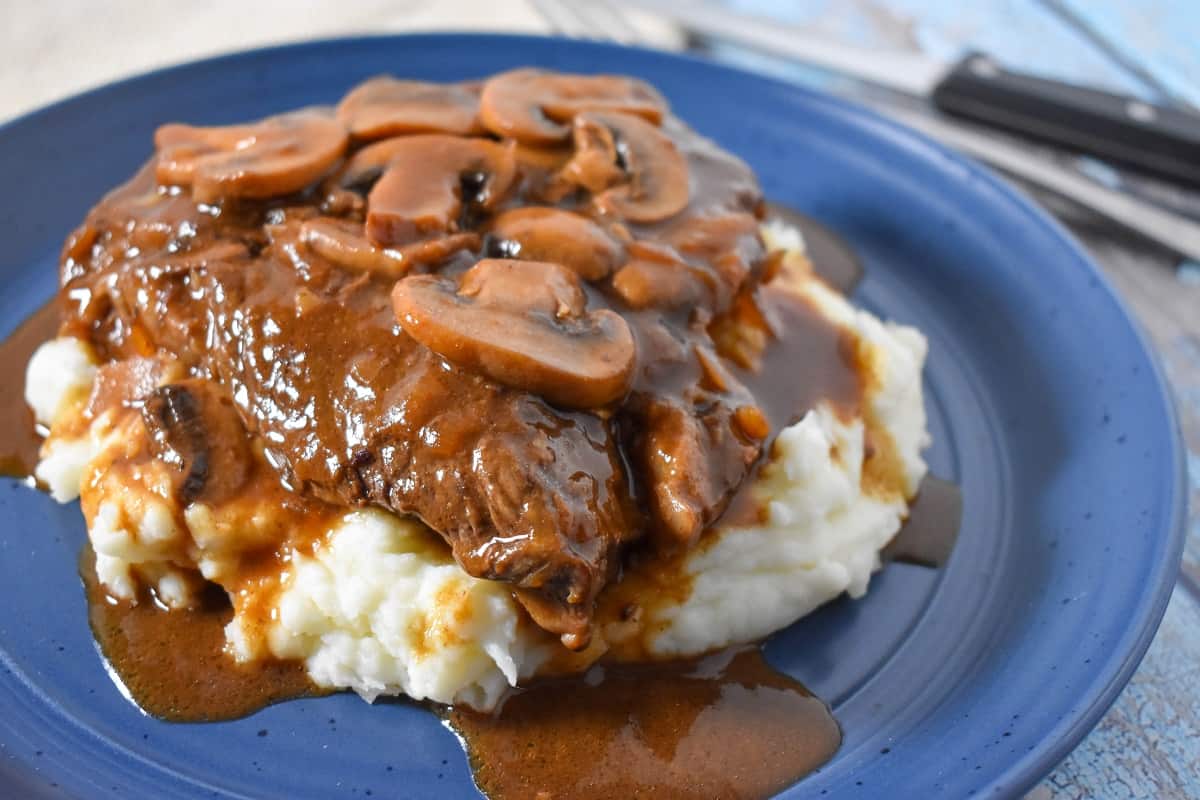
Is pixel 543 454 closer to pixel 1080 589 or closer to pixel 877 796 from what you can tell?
pixel 877 796

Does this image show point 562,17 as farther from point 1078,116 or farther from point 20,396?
point 20,396

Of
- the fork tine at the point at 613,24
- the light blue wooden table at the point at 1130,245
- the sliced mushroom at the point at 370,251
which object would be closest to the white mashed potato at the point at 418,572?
the sliced mushroom at the point at 370,251

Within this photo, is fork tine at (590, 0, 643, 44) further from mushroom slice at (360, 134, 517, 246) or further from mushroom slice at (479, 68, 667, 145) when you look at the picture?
mushroom slice at (360, 134, 517, 246)

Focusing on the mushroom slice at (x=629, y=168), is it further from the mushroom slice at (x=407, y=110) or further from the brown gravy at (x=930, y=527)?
the brown gravy at (x=930, y=527)

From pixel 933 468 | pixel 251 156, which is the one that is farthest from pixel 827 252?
pixel 251 156

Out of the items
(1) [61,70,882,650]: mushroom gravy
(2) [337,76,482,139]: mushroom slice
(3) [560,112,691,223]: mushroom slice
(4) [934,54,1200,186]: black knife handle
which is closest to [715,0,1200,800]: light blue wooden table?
(4) [934,54,1200,186]: black knife handle

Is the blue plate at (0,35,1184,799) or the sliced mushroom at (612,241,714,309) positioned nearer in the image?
the blue plate at (0,35,1184,799)

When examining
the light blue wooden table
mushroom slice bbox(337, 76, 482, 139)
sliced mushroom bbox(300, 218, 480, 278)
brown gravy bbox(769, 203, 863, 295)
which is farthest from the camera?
brown gravy bbox(769, 203, 863, 295)

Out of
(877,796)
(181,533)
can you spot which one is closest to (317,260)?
(181,533)
